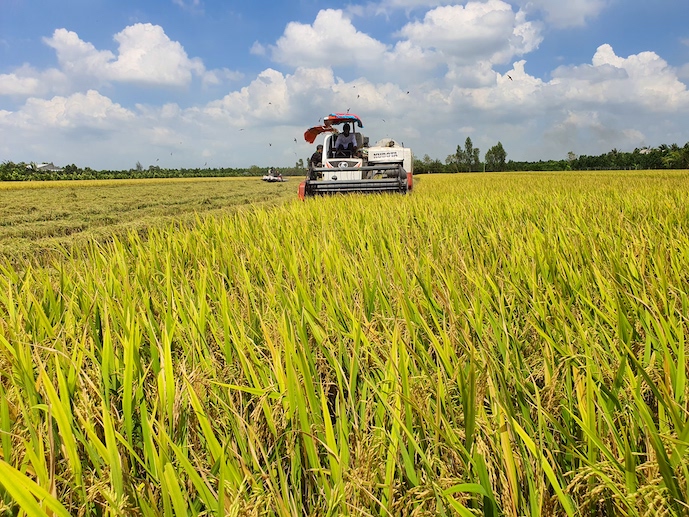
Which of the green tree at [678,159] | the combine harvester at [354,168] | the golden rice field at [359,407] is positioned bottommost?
the golden rice field at [359,407]

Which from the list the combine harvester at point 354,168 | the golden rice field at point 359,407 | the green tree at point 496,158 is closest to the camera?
the golden rice field at point 359,407

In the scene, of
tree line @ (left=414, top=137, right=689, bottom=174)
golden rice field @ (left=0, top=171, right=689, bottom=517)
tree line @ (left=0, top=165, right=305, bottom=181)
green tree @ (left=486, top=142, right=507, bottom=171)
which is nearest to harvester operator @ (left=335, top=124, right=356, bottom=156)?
golden rice field @ (left=0, top=171, right=689, bottom=517)

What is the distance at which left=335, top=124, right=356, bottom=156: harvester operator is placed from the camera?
10016 millimetres

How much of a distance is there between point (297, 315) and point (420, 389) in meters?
0.62

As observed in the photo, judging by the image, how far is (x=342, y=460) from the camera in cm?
83

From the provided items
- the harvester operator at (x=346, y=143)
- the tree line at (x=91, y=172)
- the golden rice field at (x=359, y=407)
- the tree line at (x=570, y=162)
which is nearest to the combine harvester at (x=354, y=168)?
the harvester operator at (x=346, y=143)

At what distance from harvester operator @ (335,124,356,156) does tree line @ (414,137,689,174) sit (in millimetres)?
46317

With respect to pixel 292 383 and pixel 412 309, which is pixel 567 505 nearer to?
pixel 292 383

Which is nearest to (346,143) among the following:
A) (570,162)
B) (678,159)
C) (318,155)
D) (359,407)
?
(318,155)

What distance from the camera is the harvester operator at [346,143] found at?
10016 mm

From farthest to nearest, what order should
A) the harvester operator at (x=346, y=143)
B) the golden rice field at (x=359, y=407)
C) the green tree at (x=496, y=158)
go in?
the green tree at (x=496, y=158), the harvester operator at (x=346, y=143), the golden rice field at (x=359, y=407)

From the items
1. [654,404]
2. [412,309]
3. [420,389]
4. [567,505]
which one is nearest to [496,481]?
[567,505]

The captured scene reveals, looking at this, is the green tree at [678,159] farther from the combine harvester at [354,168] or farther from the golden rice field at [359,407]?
the golden rice field at [359,407]

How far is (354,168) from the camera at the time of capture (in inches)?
331
